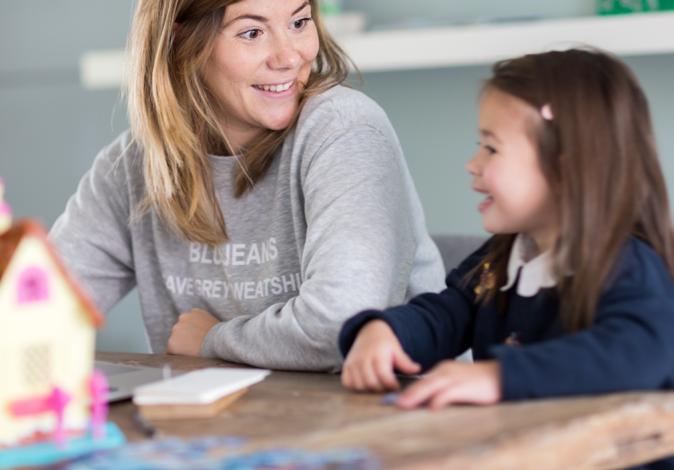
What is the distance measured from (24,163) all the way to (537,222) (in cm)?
247

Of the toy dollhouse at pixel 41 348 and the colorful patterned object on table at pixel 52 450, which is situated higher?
the toy dollhouse at pixel 41 348

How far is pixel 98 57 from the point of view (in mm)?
3043

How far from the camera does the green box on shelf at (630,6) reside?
235cm

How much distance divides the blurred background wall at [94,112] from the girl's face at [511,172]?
54.2 inches

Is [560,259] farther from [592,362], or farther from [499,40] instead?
[499,40]

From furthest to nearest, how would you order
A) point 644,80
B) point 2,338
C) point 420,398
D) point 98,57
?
point 98,57 < point 644,80 < point 420,398 < point 2,338

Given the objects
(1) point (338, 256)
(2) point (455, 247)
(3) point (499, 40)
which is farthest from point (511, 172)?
(3) point (499, 40)

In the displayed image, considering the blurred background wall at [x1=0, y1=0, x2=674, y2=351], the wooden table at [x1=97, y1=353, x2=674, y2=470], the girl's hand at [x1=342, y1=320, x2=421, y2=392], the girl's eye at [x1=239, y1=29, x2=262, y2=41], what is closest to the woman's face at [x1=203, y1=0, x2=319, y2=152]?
the girl's eye at [x1=239, y1=29, x2=262, y2=41]

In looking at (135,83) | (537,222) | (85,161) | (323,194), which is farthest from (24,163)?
(537,222)

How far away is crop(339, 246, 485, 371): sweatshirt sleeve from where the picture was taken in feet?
4.65

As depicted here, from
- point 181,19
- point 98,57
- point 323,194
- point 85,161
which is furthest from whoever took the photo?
point 85,161

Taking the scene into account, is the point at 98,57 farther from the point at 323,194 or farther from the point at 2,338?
the point at 2,338

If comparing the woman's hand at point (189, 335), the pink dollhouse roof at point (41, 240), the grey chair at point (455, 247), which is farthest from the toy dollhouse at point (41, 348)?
the grey chair at point (455, 247)

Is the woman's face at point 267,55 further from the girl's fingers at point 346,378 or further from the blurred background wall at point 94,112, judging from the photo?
the blurred background wall at point 94,112
